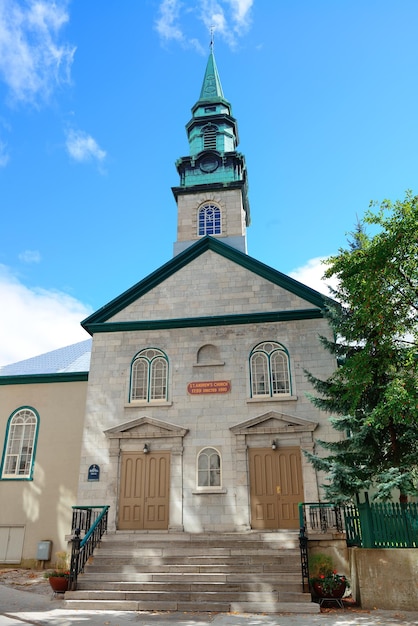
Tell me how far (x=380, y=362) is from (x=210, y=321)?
20.5 ft

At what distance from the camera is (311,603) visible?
9867mm

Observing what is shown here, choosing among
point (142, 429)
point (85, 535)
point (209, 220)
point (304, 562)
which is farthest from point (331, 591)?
point (209, 220)

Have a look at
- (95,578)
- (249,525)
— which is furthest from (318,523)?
(95,578)

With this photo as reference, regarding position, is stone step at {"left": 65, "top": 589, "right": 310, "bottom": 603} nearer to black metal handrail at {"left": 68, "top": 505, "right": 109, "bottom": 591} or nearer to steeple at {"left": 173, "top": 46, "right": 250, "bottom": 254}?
black metal handrail at {"left": 68, "top": 505, "right": 109, "bottom": 591}

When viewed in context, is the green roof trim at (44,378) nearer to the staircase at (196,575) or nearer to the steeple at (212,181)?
the staircase at (196,575)

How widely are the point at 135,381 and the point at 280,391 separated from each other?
15.3 feet

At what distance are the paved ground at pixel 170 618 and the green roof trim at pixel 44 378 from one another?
25.4ft

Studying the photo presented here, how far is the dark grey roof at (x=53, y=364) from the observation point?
1784 cm

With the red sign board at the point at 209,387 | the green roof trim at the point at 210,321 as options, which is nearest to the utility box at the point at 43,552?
the red sign board at the point at 209,387

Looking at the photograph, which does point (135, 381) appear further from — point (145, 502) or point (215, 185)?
point (215, 185)

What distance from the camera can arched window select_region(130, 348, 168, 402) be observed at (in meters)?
15.9

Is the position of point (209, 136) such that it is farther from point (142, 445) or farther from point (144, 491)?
point (144, 491)

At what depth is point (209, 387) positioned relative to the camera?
51.1 feet

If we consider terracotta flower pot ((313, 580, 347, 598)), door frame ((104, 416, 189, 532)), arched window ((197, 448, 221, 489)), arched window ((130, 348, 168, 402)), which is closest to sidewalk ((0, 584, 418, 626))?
terracotta flower pot ((313, 580, 347, 598))
